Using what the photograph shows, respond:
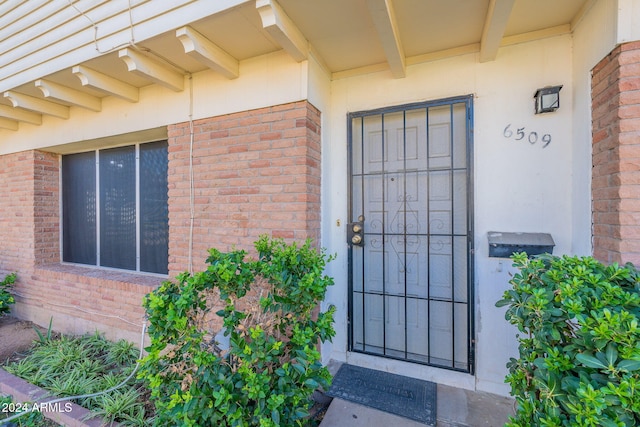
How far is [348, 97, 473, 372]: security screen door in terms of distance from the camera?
7.73 ft

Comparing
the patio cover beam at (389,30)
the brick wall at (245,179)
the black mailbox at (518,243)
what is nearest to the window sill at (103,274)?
the brick wall at (245,179)

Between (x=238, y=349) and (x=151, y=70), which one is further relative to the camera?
(x=151, y=70)

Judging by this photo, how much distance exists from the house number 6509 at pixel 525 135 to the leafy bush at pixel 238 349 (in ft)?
6.07

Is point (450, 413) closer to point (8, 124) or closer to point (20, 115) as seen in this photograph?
point (20, 115)

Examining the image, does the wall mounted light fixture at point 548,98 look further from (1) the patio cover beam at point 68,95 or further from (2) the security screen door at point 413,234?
(1) the patio cover beam at point 68,95

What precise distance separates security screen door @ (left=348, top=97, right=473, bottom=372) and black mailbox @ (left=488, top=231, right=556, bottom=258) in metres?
0.19

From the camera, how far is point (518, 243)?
2.02 m

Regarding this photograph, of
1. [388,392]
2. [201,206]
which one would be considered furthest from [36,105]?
[388,392]

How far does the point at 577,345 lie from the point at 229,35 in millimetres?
2773

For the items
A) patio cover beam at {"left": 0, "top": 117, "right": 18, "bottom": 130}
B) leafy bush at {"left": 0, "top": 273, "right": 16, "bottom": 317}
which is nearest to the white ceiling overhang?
patio cover beam at {"left": 0, "top": 117, "right": 18, "bottom": 130}

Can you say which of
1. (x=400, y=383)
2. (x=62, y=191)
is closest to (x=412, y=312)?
(x=400, y=383)

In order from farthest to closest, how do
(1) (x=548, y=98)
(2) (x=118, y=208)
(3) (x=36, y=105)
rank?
(2) (x=118, y=208), (3) (x=36, y=105), (1) (x=548, y=98)

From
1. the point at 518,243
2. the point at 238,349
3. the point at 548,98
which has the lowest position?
the point at 238,349

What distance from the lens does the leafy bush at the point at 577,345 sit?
0.88m
